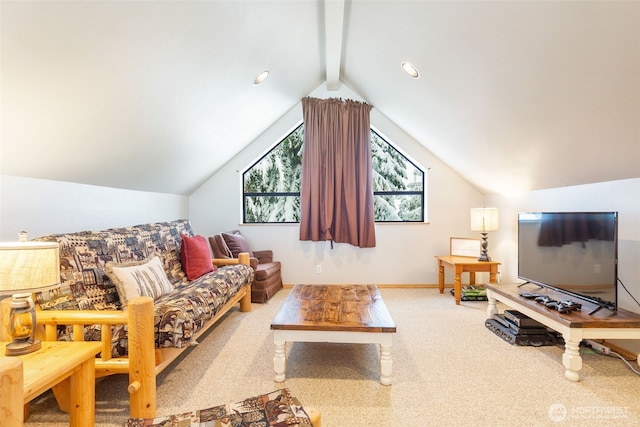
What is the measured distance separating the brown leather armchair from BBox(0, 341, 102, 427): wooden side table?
217 cm

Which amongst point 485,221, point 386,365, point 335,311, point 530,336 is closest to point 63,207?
point 335,311

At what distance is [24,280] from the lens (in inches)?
55.5

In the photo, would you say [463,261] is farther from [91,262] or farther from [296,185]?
[91,262]

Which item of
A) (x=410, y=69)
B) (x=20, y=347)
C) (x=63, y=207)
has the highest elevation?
(x=410, y=69)

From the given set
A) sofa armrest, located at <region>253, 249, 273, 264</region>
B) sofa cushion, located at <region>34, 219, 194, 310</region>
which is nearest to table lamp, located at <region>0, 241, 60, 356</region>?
sofa cushion, located at <region>34, 219, 194, 310</region>

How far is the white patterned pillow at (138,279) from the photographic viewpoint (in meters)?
2.11

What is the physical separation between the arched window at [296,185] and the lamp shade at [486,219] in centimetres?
89

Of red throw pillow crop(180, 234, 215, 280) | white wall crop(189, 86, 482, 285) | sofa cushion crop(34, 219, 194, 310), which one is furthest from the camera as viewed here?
white wall crop(189, 86, 482, 285)

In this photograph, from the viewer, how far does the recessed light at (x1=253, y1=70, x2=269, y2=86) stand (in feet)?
10.4

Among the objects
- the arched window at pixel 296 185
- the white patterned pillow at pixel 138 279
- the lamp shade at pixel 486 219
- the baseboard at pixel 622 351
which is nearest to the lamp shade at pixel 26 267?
the white patterned pillow at pixel 138 279

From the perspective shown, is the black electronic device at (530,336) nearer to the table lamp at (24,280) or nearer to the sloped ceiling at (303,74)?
the sloped ceiling at (303,74)

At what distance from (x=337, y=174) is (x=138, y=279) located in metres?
2.76

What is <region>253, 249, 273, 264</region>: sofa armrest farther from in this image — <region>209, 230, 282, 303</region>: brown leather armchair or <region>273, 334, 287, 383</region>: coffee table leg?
<region>273, 334, 287, 383</region>: coffee table leg

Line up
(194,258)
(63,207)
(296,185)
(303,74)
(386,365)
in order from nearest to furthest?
(386,365) < (63,207) < (194,258) < (303,74) < (296,185)
